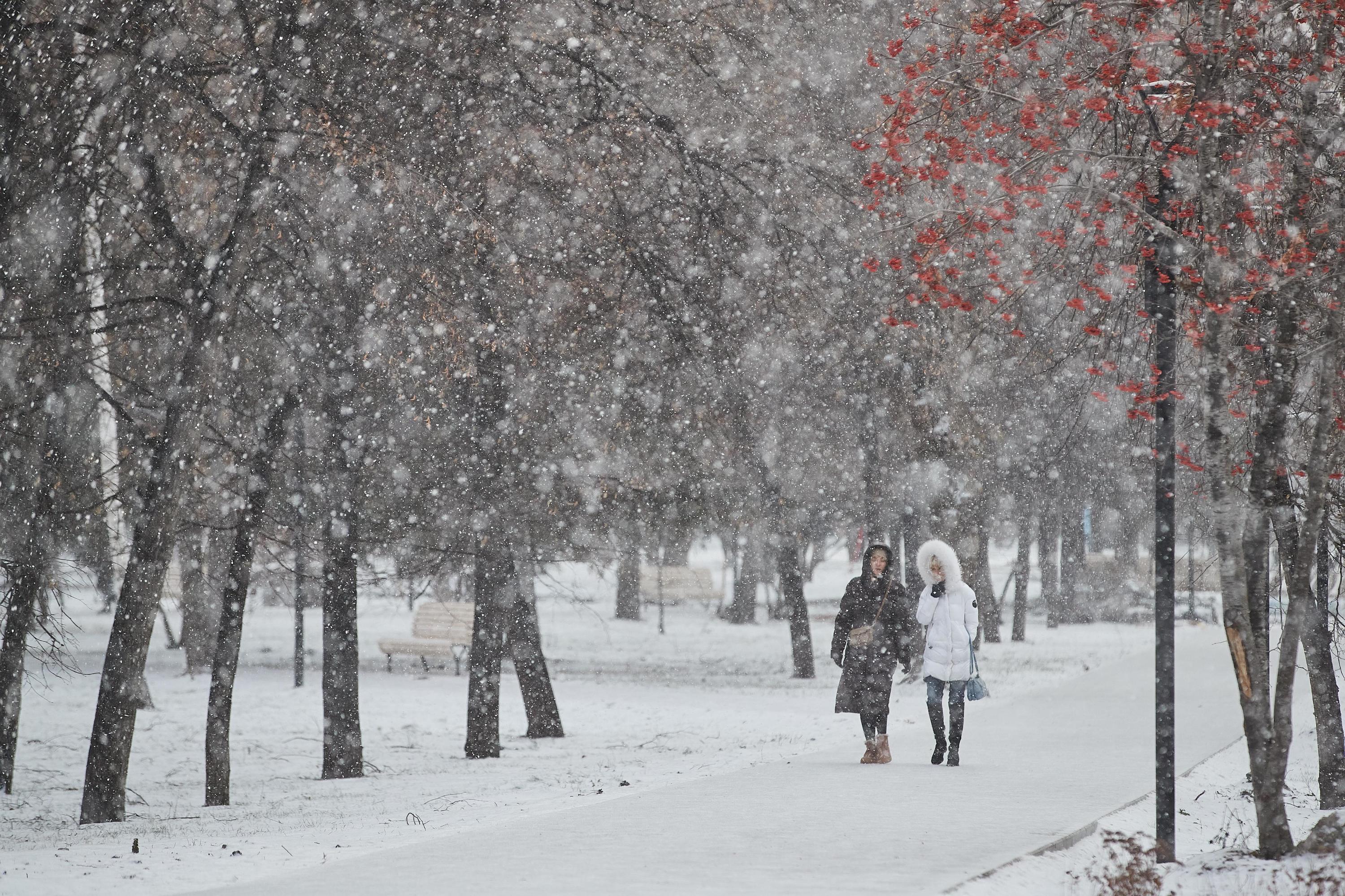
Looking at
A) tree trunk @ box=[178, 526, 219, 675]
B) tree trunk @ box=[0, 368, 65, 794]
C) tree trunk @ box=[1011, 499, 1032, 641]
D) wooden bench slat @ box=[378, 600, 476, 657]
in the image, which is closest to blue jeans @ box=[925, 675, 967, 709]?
tree trunk @ box=[0, 368, 65, 794]

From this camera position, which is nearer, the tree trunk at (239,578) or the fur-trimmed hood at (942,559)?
the fur-trimmed hood at (942,559)

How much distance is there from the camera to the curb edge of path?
6027 mm

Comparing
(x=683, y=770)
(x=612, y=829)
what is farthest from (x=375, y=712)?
(x=612, y=829)

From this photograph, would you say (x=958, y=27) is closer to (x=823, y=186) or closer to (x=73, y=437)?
(x=823, y=186)

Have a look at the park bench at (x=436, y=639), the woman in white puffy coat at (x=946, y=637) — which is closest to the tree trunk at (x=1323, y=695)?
the woman in white puffy coat at (x=946, y=637)

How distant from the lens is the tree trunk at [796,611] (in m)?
20.6

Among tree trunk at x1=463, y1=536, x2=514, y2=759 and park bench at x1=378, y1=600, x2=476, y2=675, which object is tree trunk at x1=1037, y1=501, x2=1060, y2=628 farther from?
tree trunk at x1=463, y1=536, x2=514, y2=759

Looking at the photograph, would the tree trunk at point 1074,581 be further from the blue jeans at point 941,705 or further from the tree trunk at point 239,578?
the tree trunk at point 239,578

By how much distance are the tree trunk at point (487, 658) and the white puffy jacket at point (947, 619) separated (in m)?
4.22

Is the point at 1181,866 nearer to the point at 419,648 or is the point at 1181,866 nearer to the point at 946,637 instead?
the point at 946,637

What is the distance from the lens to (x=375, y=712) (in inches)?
702

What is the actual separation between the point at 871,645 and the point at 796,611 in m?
10.7

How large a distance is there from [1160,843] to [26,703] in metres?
18.1

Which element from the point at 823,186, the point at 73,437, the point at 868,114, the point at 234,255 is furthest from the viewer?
the point at 868,114
